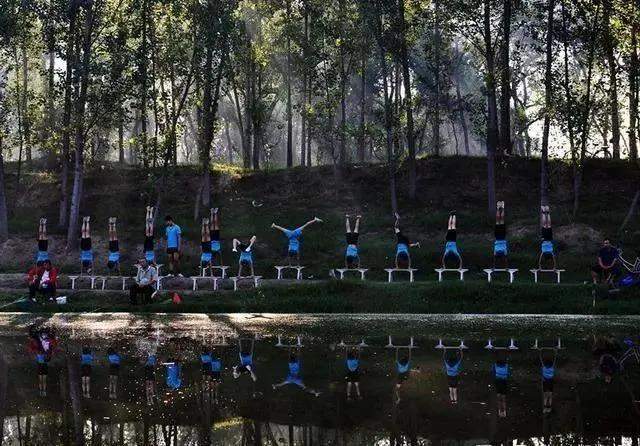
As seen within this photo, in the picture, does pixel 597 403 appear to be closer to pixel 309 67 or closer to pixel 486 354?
pixel 486 354

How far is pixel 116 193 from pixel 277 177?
989 cm

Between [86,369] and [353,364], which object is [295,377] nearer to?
[353,364]

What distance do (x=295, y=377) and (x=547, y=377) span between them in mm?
4951

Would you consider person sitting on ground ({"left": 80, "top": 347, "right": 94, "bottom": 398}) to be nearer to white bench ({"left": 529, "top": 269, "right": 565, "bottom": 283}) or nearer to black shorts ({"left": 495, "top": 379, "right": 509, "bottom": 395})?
black shorts ({"left": 495, "top": 379, "right": 509, "bottom": 395})

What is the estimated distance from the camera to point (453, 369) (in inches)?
712

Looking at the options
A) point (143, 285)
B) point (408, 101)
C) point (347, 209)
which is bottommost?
point (143, 285)

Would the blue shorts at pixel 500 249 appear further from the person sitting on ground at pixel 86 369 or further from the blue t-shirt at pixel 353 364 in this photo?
the person sitting on ground at pixel 86 369

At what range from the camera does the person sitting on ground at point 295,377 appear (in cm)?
1617

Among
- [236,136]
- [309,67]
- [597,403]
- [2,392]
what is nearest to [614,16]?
[309,67]

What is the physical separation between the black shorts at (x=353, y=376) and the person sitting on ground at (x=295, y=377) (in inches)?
36.6

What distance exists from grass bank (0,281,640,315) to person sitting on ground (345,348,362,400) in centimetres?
936

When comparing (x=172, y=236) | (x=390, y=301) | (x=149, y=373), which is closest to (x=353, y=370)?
(x=149, y=373)

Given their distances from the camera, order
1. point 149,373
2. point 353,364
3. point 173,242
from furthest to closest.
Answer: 1. point 173,242
2. point 353,364
3. point 149,373

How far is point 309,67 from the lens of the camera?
5478cm
